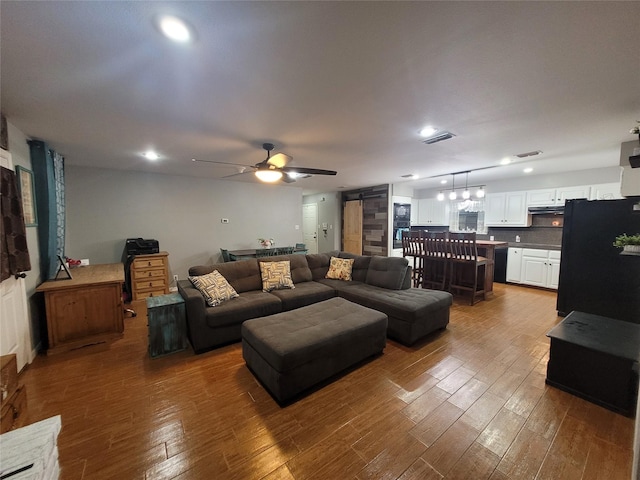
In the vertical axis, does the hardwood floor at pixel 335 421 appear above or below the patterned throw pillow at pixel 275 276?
below

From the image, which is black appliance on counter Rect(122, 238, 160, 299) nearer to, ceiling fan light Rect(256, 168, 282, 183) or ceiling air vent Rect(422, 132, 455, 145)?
ceiling fan light Rect(256, 168, 282, 183)

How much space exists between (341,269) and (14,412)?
3479mm

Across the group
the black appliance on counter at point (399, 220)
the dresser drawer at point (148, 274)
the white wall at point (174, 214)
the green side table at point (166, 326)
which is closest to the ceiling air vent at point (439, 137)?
the green side table at point (166, 326)

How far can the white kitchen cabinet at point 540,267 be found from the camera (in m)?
4.94

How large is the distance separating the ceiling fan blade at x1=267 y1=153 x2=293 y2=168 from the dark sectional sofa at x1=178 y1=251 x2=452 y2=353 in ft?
4.87

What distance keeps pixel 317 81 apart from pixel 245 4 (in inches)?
27.9

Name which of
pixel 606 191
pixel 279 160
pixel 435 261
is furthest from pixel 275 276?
pixel 606 191

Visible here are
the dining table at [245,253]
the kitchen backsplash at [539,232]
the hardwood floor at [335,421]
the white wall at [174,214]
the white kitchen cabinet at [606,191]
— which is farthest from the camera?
the dining table at [245,253]

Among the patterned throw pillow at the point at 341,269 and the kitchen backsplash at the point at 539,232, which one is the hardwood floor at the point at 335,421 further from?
the kitchen backsplash at the point at 539,232

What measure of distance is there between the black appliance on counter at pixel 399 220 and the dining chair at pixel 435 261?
2.05 meters

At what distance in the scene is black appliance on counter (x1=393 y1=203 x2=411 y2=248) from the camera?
7.18 metres

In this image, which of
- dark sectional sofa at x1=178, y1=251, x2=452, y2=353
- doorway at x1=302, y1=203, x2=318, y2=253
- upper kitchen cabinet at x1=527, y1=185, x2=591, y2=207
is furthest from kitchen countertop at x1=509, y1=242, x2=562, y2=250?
doorway at x1=302, y1=203, x2=318, y2=253

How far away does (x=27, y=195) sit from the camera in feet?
8.98

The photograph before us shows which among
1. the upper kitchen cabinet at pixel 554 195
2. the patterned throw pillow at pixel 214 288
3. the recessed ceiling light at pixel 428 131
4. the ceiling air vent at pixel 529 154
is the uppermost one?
the ceiling air vent at pixel 529 154
